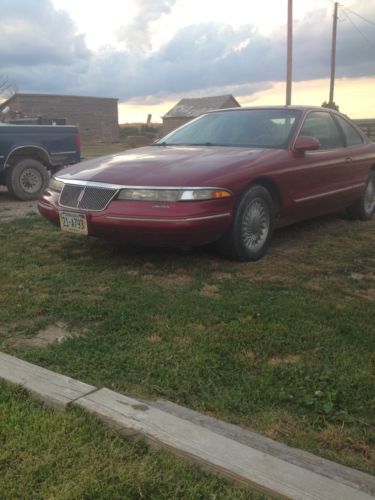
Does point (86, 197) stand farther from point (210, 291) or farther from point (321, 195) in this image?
point (321, 195)

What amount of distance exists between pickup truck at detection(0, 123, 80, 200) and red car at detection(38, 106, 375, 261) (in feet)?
13.0

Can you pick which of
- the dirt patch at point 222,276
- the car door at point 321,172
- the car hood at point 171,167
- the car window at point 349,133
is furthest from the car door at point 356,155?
the dirt patch at point 222,276

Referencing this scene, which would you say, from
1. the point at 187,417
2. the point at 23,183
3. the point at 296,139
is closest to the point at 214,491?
the point at 187,417

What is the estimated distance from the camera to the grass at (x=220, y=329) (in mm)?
2383

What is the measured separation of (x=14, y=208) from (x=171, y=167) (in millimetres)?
4526

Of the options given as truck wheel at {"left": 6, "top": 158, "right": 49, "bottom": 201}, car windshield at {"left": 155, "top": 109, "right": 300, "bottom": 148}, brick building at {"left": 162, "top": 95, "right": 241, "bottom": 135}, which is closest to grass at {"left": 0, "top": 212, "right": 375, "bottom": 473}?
car windshield at {"left": 155, "top": 109, "right": 300, "bottom": 148}

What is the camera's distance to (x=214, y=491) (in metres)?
1.84

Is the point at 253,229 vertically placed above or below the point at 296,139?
below

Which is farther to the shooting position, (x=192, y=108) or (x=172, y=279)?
(x=192, y=108)

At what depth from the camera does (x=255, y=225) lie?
4.70 m

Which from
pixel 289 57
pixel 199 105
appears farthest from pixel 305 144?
pixel 199 105

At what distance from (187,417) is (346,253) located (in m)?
3.32

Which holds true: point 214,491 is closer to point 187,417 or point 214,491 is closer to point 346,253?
Result: point 187,417

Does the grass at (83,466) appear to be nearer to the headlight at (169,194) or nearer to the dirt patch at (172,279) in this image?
the dirt patch at (172,279)
